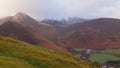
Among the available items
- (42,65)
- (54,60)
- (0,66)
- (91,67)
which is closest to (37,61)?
(42,65)

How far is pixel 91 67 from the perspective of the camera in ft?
344

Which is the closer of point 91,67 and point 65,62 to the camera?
point 65,62

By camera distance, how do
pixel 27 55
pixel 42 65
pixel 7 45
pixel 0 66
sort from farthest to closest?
pixel 7 45 → pixel 27 55 → pixel 42 65 → pixel 0 66

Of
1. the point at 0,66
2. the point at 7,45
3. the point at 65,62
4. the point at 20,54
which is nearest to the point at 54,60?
the point at 65,62

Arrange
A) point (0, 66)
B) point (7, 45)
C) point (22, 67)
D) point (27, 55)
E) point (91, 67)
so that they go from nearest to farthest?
point (0, 66), point (22, 67), point (27, 55), point (7, 45), point (91, 67)

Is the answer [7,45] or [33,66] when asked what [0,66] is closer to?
[33,66]

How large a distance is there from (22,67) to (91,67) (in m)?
35.2

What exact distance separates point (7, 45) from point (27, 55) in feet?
36.1

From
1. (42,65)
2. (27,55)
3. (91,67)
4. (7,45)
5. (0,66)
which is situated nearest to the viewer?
(0,66)

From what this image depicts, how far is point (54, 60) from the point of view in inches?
3501

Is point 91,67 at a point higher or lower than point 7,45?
lower

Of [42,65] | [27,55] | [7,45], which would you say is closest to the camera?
[42,65]

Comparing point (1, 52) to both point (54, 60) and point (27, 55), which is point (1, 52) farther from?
point (54, 60)

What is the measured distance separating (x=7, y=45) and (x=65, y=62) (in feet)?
54.6
